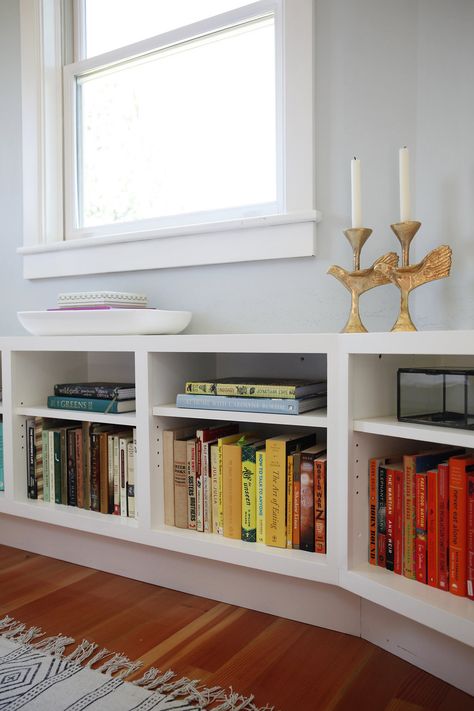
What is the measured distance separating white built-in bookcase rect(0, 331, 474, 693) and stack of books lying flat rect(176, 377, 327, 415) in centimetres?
3

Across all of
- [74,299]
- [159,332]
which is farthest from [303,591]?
[74,299]

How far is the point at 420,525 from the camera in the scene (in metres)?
1.19

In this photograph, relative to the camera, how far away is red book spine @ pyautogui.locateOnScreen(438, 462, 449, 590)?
115 cm

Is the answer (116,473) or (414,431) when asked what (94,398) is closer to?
(116,473)

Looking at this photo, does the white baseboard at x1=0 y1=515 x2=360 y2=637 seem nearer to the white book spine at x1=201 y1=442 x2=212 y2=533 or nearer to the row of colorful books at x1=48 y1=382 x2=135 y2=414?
the white book spine at x1=201 y1=442 x2=212 y2=533

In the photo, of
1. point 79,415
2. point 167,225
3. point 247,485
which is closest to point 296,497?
point 247,485

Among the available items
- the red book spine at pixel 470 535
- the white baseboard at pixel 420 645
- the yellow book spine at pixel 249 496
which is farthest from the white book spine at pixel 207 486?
the red book spine at pixel 470 535

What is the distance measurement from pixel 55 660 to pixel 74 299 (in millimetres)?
926

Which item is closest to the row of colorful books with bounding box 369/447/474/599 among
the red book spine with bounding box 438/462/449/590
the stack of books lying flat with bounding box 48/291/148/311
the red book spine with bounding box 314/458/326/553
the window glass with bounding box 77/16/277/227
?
the red book spine with bounding box 438/462/449/590

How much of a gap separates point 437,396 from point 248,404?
0.43 metres

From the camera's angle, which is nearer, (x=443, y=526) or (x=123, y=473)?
(x=443, y=526)

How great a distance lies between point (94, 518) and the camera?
1.67 meters

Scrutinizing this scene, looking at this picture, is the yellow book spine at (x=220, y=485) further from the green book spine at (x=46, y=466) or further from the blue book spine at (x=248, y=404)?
the green book spine at (x=46, y=466)

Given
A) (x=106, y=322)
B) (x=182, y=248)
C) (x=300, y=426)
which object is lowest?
(x=300, y=426)
